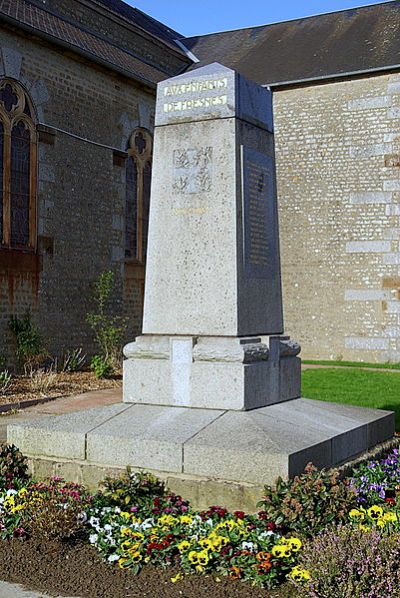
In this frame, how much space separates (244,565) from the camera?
161 inches

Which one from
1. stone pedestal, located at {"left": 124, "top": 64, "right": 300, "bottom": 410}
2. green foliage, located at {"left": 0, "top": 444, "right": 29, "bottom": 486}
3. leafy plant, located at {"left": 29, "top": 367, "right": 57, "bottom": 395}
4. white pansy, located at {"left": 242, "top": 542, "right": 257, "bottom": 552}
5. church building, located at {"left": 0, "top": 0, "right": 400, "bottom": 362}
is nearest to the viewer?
white pansy, located at {"left": 242, "top": 542, "right": 257, "bottom": 552}

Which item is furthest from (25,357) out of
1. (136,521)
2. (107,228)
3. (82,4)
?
(136,521)

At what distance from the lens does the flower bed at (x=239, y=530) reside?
3512 mm

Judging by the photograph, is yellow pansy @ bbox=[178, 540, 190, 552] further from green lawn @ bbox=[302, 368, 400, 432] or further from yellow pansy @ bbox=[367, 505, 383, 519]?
green lawn @ bbox=[302, 368, 400, 432]

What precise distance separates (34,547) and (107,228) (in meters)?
12.2

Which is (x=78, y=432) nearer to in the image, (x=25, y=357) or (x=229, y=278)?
(x=229, y=278)

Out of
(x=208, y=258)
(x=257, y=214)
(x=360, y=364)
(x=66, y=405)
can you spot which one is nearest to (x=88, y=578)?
(x=208, y=258)

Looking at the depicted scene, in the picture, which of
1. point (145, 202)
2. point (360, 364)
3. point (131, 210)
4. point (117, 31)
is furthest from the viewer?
point (117, 31)

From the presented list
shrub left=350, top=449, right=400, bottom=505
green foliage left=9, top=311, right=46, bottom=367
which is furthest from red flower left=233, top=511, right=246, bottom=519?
green foliage left=9, top=311, right=46, bottom=367

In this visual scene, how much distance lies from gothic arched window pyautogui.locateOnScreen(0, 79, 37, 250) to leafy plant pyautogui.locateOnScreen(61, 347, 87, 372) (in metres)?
2.15

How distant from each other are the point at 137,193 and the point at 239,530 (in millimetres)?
13742

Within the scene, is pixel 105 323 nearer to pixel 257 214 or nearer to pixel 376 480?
pixel 257 214

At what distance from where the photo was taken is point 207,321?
5.94 meters

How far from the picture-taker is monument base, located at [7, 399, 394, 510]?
490 cm
